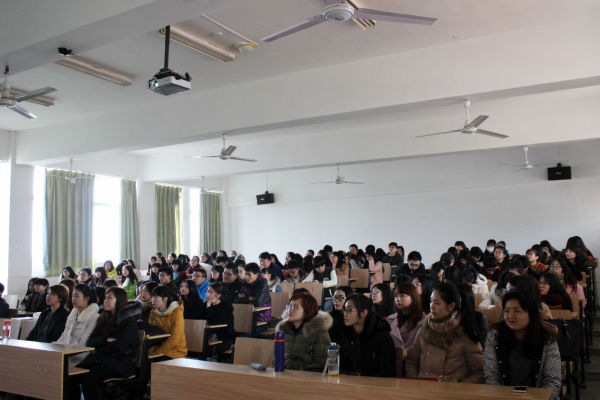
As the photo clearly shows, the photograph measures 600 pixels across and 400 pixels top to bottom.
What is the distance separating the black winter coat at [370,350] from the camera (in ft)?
9.56

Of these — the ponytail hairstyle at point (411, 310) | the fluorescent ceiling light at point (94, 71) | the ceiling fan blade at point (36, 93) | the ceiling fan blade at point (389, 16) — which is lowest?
the ponytail hairstyle at point (411, 310)

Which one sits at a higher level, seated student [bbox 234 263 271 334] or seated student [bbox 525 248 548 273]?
seated student [bbox 525 248 548 273]

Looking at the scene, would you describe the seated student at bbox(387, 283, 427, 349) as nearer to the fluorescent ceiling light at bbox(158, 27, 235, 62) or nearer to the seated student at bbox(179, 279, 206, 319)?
the seated student at bbox(179, 279, 206, 319)

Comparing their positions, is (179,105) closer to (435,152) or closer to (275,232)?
(435,152)

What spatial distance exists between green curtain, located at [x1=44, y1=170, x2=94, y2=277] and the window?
0.35 m

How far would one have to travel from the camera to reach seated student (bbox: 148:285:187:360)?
3990mm

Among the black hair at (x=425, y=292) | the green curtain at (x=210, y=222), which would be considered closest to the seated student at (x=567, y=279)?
the black hair at (x=425, y=292)

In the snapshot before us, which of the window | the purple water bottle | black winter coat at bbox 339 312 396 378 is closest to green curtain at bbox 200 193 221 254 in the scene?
the window

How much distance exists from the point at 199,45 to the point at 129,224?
7107 millimetres

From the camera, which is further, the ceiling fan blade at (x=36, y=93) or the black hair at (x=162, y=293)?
the ceiling fan blade at (x=36, y=93)

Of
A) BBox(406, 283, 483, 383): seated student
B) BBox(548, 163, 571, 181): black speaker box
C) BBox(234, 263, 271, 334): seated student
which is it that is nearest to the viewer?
BBox(406, 283, 483, 383): seated student

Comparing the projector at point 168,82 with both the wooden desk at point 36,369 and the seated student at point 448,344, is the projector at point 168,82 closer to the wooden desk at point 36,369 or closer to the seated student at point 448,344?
the wooden desk at point 36,369

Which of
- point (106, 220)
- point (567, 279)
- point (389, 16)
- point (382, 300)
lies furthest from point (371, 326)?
point (106, 220)

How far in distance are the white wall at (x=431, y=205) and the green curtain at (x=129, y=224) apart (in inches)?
159
